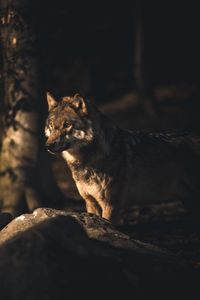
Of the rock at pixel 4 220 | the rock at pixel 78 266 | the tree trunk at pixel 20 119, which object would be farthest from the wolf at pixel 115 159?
the tree trunk at pixel 20 119

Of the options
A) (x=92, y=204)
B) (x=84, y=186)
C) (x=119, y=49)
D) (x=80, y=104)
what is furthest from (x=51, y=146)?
(x=119, y=49)

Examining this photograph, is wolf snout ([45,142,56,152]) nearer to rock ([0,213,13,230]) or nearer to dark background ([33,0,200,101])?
rock ([0,213,13,230])

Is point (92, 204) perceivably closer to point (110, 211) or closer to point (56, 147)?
point (110, 211)

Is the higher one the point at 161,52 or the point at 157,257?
the point at 161,52

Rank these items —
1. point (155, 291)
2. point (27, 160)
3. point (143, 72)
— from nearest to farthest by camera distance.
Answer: point (155, 291), point (27, 160), point (143, 72)

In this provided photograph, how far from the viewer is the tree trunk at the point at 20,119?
10.3 meters

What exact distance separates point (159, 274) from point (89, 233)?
0.89 m

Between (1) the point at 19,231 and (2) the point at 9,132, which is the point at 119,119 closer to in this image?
(2) the point at 9,132

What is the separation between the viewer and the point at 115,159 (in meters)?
8.45

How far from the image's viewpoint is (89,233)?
6.53 meters

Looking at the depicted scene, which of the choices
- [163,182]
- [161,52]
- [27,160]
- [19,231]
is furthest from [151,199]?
[161,52]

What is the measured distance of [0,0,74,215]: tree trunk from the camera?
1034cm

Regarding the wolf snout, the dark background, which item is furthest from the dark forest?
the dark background

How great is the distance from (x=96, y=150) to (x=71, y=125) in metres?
0.54
